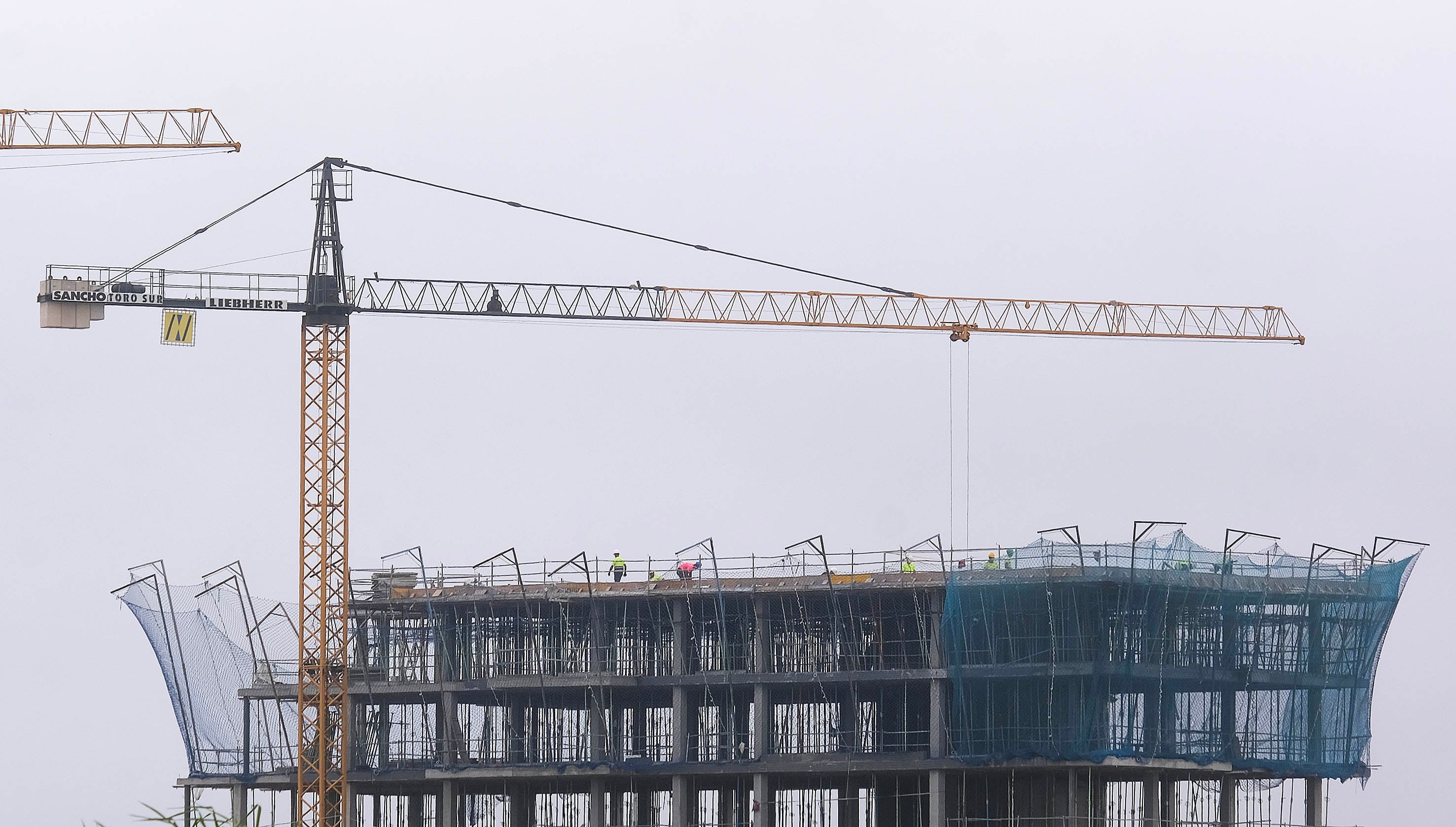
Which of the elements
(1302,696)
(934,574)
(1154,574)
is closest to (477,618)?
(934,574)

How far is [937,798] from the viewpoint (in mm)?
74000

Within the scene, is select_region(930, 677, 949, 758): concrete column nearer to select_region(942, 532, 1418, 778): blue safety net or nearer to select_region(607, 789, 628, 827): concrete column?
select_region(942, 532, 1418, 778): blue safety net

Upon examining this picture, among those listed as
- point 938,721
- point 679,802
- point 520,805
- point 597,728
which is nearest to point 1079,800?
point 938,721

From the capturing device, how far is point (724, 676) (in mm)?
76125

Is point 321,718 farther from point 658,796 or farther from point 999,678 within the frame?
point 999,678

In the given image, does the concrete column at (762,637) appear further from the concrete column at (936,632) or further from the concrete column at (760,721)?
the concrete column at (936,632)

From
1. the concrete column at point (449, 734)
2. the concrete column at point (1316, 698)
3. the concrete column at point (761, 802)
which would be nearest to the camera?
the concrete column at point (761, 802)

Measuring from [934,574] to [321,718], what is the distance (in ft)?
77.6

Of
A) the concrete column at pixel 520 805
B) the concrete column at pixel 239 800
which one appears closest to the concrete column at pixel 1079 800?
the concrete column at pixel 520 805

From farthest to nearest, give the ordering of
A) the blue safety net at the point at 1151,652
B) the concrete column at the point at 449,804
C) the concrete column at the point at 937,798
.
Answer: the concrete column at the point at 449,804 → the concrete column at the point at 937,798 → the blue safety net at the point at 1151,652

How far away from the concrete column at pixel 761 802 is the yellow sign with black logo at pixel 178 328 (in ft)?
96.7

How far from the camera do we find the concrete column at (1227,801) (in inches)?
3093

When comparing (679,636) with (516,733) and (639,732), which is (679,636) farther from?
(516,733)

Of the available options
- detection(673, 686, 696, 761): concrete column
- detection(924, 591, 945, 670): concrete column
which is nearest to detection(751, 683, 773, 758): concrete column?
detection(673, 686, 696, 761): concrete column
